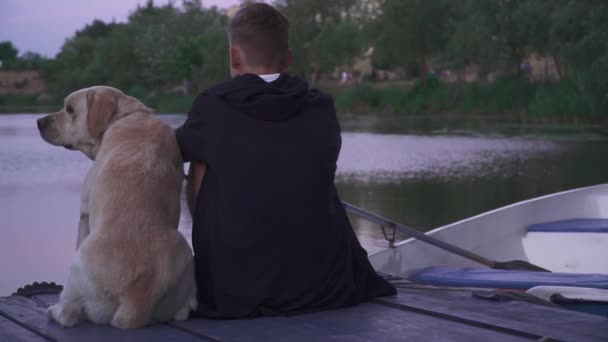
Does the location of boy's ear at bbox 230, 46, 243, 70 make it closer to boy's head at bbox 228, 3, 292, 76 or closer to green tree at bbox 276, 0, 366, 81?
boy's head at bbox 228, 3, 292, 76

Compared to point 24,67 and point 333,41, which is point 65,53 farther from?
point 333,41

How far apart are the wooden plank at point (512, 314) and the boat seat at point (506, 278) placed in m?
1.67

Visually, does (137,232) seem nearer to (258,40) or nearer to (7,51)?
(258,40)

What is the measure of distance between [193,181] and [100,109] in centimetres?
41

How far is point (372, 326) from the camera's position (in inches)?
115

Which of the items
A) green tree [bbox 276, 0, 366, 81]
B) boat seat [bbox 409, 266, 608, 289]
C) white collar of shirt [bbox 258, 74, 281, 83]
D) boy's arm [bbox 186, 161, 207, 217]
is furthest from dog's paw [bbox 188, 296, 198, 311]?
green tree [bbox 276, 0, 366, 81]

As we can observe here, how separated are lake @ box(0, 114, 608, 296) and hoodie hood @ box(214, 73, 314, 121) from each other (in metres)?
6.62

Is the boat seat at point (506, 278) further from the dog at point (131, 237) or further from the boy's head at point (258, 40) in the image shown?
the dog at point (131, 237)

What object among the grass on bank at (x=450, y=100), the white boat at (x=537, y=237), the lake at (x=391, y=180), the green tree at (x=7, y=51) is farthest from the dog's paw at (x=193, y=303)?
the green tree at (x=7, y=51)

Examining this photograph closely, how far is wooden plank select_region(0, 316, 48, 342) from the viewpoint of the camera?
2748 millimetres

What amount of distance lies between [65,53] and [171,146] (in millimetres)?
47543

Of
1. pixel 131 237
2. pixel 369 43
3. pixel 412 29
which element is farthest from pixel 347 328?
pixel 369 43

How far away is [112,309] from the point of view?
2863 mm

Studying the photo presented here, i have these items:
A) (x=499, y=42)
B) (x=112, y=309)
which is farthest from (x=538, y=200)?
(x=499, y=42)
